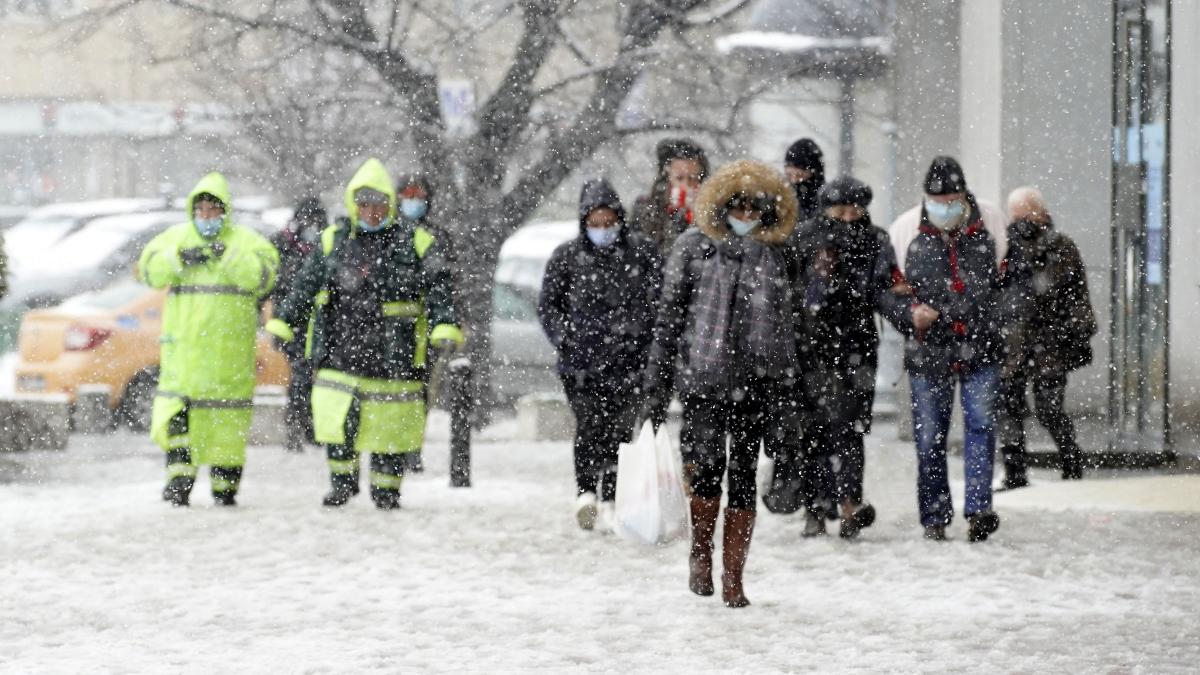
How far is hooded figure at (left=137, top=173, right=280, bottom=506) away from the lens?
1262 cm

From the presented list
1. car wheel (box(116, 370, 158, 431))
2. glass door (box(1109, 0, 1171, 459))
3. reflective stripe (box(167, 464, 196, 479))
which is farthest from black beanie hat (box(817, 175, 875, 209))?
car wheel (box(116, 370, 158, 431))

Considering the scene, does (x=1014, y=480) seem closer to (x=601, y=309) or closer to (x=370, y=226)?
(x=601, y=309)

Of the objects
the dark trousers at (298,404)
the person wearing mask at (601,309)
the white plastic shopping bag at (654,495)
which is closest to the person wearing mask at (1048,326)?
the person wearing mask at (601,309)

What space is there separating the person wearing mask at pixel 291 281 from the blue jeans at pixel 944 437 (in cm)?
620

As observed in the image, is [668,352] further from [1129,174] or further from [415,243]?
[1129,174]

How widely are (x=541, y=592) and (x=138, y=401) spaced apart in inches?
429

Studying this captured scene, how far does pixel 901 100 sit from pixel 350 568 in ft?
35.0

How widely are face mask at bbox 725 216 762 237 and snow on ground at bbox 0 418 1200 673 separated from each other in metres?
1.31

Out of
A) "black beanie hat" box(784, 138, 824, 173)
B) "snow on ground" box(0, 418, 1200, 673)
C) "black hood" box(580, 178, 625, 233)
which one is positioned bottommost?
"snow on ground" box(0, 418, 1200, 673)

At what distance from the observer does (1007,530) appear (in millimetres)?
11438

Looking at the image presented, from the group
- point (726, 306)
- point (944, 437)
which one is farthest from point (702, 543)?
point (944, 437)

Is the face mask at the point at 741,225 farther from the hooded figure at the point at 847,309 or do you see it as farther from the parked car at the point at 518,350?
the parked car at the point at 518,350

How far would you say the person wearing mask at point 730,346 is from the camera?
8805mm

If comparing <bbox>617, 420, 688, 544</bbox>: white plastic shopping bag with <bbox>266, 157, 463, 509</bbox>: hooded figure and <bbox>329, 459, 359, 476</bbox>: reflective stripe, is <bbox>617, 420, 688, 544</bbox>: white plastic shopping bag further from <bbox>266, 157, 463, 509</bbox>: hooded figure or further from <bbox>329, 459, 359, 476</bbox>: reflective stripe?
<bbox>329, 459, 359, 476</bbox>: reflective stripe
